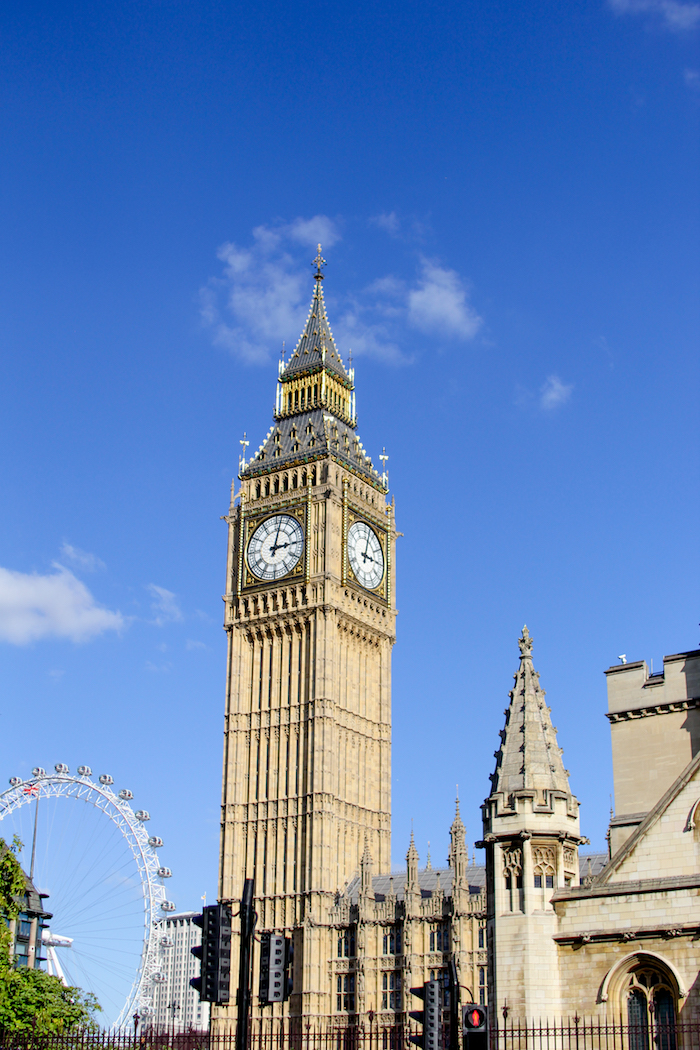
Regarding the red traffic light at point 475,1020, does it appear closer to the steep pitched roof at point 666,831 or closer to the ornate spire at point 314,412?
the steep pitched roof at point 666,831

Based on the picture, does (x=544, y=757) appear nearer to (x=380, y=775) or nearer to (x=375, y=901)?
(x=375, y=901)

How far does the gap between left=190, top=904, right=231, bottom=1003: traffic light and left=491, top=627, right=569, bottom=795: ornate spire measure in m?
7.85

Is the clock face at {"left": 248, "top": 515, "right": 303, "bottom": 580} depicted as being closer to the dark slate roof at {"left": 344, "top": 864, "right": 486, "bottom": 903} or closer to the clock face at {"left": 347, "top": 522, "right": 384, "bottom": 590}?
the clock face at {"left": 347, "top": 522, "right": 384, "bottom": 590}

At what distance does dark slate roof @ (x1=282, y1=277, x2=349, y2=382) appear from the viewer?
96.4m

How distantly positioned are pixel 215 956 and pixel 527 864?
7821 mm

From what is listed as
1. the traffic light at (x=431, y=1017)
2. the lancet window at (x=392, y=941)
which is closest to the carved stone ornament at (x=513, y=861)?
the traffic light at (x=431, y=1017)

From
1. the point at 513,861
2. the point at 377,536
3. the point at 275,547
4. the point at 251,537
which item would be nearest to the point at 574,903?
the point at 513,861

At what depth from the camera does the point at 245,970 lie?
61.8 ft

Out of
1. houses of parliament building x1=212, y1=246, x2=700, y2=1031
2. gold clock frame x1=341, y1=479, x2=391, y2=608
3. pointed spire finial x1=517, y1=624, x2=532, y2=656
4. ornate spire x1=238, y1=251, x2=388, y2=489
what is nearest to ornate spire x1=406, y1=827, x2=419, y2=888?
houses of parliament building x1=212, y1=246, x2=700, y2=1031

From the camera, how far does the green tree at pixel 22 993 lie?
3731 cm

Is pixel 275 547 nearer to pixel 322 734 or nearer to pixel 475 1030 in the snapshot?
pixel 322 734

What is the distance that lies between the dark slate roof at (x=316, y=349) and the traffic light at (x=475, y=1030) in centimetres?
7864

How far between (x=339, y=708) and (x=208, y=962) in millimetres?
66678

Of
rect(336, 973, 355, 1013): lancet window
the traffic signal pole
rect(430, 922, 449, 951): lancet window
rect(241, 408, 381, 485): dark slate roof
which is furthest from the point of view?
rect(241, 408, 381, 485): dark slate roof
